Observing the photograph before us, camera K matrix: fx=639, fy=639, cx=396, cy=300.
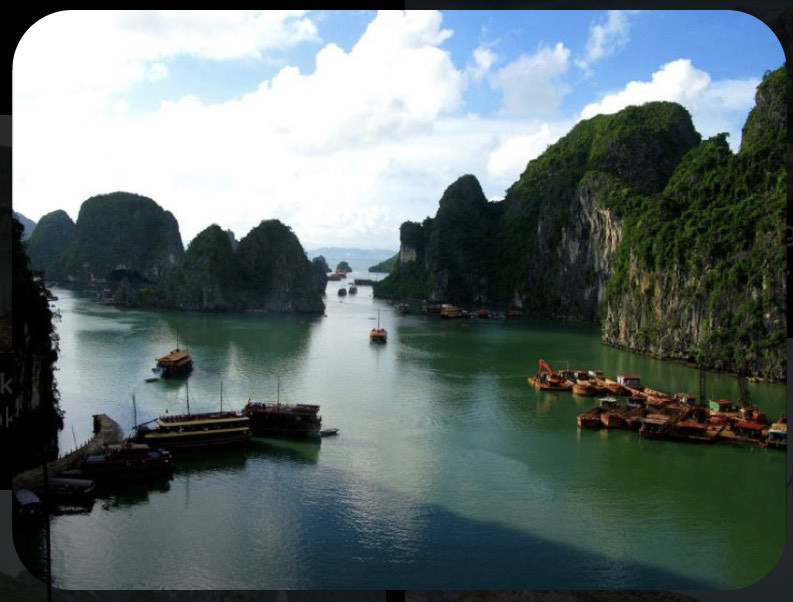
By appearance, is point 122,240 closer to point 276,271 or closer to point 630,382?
point 276,271

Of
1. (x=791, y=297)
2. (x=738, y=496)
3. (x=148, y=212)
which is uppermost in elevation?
(x=148, y=212)

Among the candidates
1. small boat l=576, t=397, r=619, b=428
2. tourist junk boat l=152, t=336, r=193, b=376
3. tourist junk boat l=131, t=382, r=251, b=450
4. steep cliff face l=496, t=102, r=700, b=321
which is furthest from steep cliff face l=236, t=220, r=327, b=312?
tourist junk boat l=131, t=382, r=251, b=450

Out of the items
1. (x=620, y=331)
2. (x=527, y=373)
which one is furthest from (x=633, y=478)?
(x=620, y=331)

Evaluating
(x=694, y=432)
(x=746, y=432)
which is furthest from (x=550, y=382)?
(x=746, y=432)

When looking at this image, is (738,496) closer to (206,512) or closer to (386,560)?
(386,560)

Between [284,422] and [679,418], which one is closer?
[284,422]

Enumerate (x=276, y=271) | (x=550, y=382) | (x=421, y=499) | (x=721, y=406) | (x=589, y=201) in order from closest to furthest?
(x=421, y=499), (x=721, y=406), (x=550, y=382), (x=589, y=201), (x=276, y=271)
